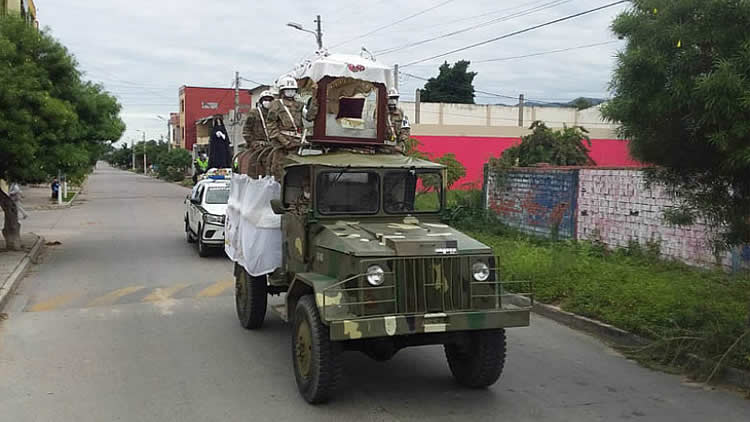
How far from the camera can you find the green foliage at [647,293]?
755 cm

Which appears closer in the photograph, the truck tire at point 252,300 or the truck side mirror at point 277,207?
the truck side mirror at point 277,207

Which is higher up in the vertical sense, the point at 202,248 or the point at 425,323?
the point at 425,323

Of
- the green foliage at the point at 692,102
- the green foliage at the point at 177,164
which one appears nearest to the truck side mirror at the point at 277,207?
the green foliage at the point at 692,102

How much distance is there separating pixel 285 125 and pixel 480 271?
3176 millimetres

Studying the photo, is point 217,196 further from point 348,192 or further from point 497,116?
point 497,116

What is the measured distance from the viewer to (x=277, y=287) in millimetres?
8391

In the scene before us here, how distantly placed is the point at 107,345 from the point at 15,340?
1.18 m

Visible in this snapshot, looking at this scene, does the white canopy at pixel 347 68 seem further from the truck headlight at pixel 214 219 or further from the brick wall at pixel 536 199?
the brick wall at pixel 536 199

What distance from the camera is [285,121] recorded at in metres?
8.16

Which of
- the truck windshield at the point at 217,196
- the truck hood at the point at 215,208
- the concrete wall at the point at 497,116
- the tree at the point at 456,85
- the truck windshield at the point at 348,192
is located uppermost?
the tree at the point at 456,85

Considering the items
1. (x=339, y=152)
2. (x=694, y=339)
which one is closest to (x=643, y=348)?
(x=694, y=339)

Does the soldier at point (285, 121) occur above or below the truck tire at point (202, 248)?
above

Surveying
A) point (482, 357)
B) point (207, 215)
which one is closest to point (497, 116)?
point (207, 215)

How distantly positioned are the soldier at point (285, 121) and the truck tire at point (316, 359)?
93.4 inches
